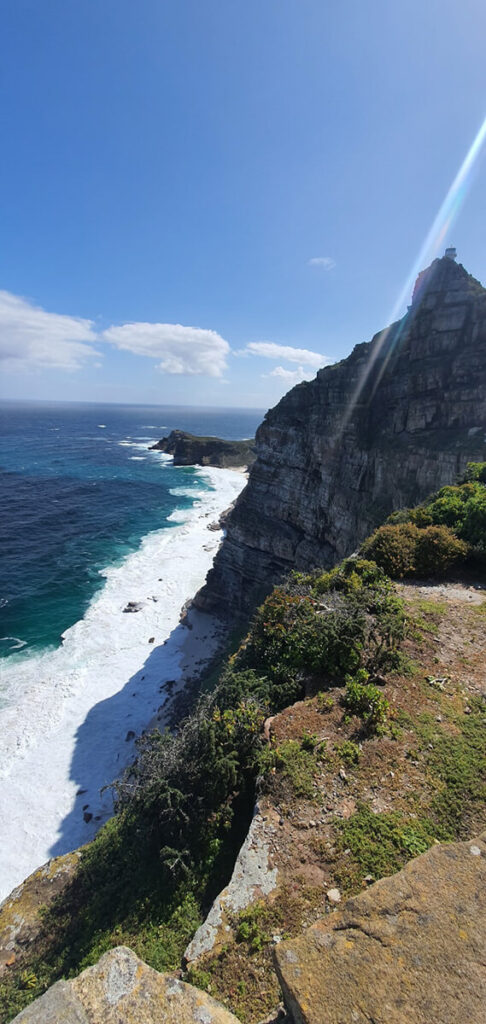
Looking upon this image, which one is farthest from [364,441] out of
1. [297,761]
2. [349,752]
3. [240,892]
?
[240,892]

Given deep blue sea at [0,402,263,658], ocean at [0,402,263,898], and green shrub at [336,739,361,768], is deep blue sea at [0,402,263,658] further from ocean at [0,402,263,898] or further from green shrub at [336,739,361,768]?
green shrub at [336,739,361,768]

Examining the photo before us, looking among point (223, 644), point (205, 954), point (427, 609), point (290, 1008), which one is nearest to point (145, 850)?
point (205, 954)

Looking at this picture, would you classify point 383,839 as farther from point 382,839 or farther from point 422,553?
point 422,553

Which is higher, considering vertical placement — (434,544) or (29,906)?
(434,544)

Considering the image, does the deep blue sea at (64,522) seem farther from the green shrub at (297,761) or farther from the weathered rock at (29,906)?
the green shrub at (297,761)

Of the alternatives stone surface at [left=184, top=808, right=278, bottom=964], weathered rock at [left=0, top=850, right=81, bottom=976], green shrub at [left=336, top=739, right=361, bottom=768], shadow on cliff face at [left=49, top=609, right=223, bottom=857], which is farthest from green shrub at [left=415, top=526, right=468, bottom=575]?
shadow on cliff face at [left=49, top=609, right=223, bottom=857]
